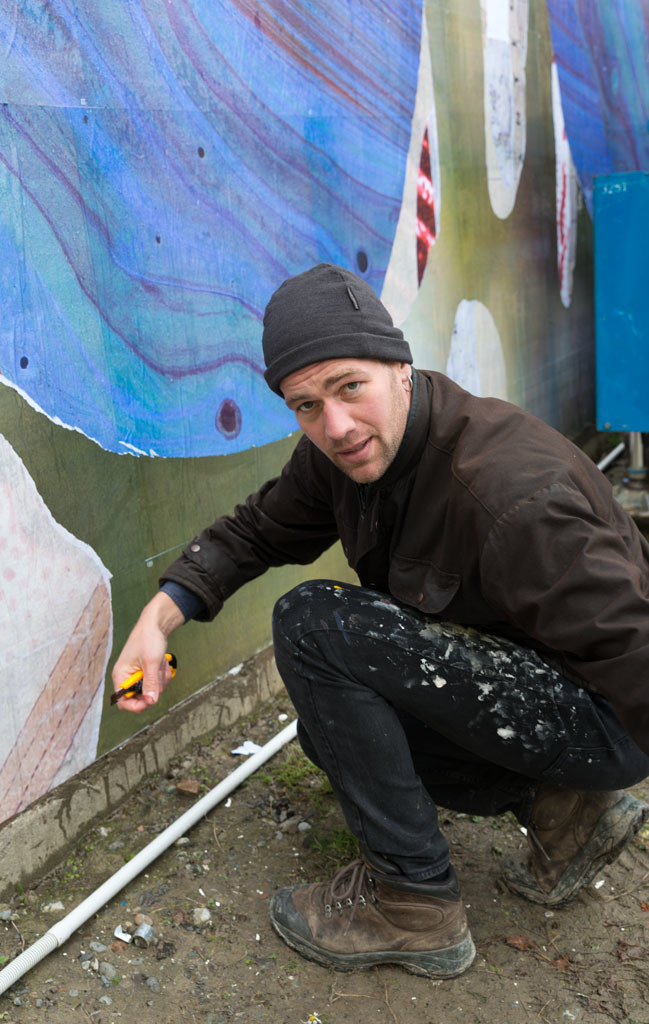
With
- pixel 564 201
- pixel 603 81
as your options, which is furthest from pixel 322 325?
pixel 603 81

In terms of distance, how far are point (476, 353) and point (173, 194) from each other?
222 centimetres

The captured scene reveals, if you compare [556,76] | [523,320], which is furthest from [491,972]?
[556,76]

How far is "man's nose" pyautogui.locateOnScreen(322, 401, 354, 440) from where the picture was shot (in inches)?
78.9

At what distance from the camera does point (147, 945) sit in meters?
2.28

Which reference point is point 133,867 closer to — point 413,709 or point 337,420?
point 413,709

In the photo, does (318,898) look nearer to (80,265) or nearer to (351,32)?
(80,265)

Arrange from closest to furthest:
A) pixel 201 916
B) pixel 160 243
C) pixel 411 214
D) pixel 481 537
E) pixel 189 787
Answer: pixel 481 537, pixel 201 916, pixel 160 243, pixel 189 787, pixel 411 214

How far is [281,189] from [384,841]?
2079 millimetres

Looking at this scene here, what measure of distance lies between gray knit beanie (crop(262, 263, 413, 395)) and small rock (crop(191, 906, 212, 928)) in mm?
1318

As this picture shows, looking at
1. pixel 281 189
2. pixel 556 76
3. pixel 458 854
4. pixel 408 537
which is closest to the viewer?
pixel 408 537

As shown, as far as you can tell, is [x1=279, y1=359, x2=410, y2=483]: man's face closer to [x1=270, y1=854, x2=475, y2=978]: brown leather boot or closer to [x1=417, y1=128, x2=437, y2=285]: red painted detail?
[x1=270, y1=854, x2=475, y2=978]: brown leather boot

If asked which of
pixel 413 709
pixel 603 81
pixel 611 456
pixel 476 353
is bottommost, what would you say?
pixel 611 456

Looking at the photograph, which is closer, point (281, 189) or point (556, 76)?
point (281, 189)

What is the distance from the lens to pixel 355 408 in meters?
2.03
